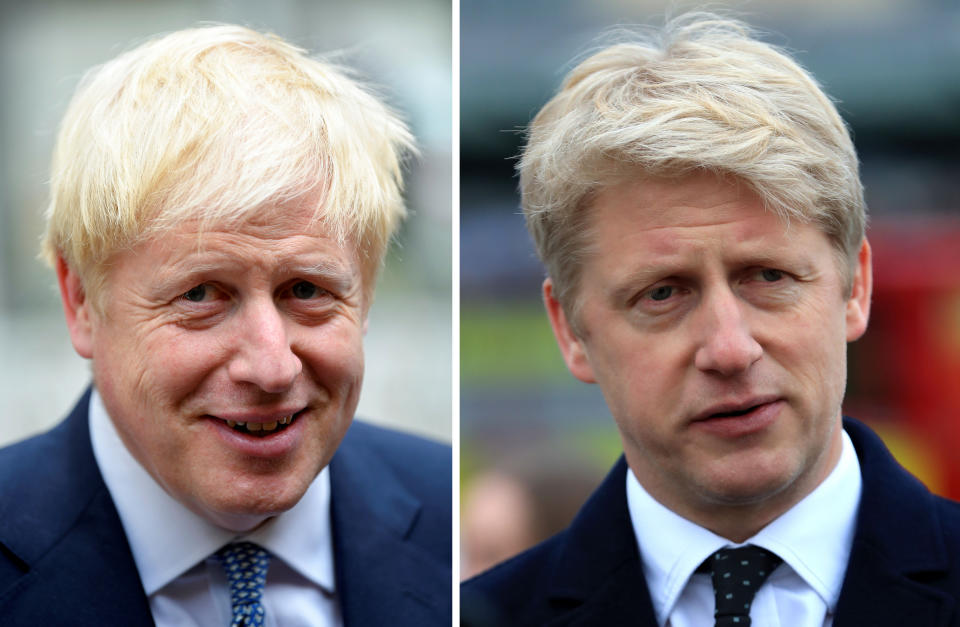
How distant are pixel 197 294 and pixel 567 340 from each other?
0.96m

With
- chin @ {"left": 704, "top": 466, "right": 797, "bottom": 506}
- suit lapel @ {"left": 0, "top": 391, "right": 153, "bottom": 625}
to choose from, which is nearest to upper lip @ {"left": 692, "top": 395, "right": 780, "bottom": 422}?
chin @ {"left": 704, "top": 466, "right": 797, "bottom": 506}

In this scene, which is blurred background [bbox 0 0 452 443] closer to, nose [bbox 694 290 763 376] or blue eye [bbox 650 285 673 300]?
blue eye [bbox 650 285 673 300]

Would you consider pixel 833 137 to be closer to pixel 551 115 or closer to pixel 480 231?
pixel 551 115

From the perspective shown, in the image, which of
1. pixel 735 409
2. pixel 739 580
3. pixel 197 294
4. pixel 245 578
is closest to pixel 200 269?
pixel 197 294

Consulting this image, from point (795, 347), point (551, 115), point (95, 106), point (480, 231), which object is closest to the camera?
point (795, 347)

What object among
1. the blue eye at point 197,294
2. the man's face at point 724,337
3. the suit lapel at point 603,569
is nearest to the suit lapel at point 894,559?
the man's face at point 724,337

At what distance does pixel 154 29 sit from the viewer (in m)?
3.05

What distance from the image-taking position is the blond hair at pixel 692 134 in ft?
7.30

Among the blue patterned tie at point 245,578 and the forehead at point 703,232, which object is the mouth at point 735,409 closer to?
the forehead at point 703,232

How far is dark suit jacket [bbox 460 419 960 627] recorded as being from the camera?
2.25m

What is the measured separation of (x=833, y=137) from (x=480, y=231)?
3.13ft

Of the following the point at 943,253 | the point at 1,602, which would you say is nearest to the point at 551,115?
the point at 943,253

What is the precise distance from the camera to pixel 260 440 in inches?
91.2

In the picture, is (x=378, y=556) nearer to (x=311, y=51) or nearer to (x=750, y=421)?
(x=750, y=421)
